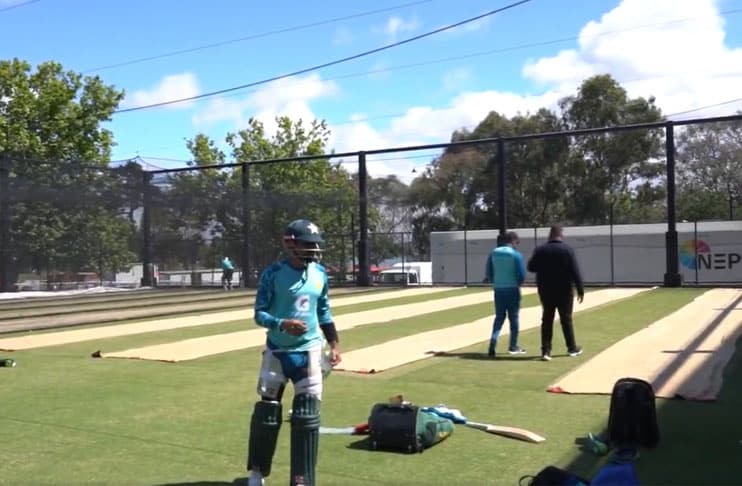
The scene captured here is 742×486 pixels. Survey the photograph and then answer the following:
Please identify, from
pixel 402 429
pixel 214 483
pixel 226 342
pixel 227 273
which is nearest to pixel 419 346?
pixel 226 342

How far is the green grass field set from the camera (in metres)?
6.00

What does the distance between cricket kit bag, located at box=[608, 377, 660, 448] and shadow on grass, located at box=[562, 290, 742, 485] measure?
11cm

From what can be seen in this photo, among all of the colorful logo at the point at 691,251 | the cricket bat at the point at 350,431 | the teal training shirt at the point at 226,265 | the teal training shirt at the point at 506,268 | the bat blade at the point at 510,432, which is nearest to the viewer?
the bat blade at the point at 510,432

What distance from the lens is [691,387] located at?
890cm

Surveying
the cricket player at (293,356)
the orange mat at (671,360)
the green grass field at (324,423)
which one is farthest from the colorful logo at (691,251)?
the cricket player at (293,356)

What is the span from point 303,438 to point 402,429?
1.42 m

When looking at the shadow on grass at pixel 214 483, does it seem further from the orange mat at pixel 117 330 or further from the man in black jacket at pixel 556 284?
the orange mat at pixel 117 330

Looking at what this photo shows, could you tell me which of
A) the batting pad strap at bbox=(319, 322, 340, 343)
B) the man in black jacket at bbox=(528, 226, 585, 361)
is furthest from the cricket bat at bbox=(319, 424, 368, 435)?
the man in black jacket at bbox=(528, 226, 585, 361)

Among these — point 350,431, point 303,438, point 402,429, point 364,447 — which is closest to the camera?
point 303,438

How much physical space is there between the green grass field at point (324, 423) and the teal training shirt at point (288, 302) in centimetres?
107

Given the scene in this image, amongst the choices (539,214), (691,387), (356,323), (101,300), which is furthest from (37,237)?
(539,214)

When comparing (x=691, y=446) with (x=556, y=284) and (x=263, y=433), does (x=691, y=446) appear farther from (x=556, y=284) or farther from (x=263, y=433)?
(x=556, y=284)

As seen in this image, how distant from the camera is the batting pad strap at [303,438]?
527cm

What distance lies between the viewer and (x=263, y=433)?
17.8 ft
